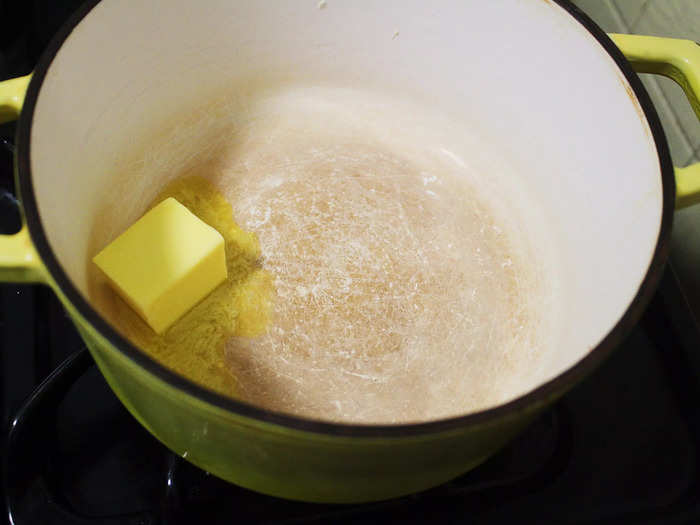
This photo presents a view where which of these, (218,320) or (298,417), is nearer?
(298,417)

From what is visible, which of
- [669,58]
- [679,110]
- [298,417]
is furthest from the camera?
[679,110]

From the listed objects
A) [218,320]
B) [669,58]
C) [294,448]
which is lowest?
[218,320]

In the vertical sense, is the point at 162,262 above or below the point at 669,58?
below

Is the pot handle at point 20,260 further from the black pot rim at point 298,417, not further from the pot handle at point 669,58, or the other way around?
the pot handle at point 669,58

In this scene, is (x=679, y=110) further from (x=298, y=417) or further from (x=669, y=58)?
(x=298, y=417)

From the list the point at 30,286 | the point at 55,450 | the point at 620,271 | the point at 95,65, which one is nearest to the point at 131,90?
the point at 95,65

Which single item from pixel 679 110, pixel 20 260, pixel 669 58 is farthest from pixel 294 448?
pixel 679 110

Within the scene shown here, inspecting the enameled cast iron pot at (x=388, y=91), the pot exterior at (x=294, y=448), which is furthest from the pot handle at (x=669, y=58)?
the pot exterior at (x=294, y=448)
